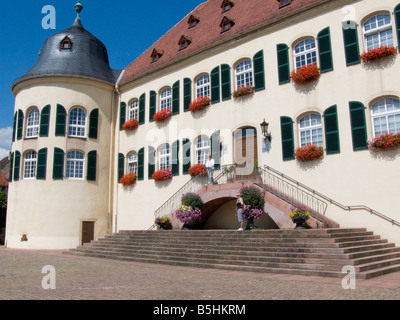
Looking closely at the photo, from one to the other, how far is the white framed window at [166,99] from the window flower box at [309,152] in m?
7.85

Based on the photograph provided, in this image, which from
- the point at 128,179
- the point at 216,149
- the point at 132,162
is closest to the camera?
the point at 216,149

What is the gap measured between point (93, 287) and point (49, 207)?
12.9 meters

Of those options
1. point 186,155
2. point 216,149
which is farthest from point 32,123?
point 216,149

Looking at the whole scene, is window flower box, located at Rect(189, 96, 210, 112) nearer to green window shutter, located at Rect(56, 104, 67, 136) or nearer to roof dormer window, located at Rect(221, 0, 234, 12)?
roof dormer window, located at Rect(221, 0, 234, 12)

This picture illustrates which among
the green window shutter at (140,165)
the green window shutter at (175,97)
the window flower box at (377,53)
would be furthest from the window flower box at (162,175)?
the window flower box at (377,53)

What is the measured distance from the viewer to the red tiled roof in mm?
16422

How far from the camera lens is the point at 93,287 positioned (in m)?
8.05

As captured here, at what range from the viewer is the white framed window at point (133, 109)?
21.8 meters

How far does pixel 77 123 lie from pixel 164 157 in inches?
210

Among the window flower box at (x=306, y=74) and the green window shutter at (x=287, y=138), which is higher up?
the window flower box at (x=306, y=74)

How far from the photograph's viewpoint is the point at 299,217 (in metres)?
12.0

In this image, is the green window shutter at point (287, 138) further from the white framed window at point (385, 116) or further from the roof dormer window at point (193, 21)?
the roof dormer window at point (193, 21)

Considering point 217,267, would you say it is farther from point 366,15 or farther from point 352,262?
point 366,15

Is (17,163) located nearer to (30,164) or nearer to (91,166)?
(30,164)
